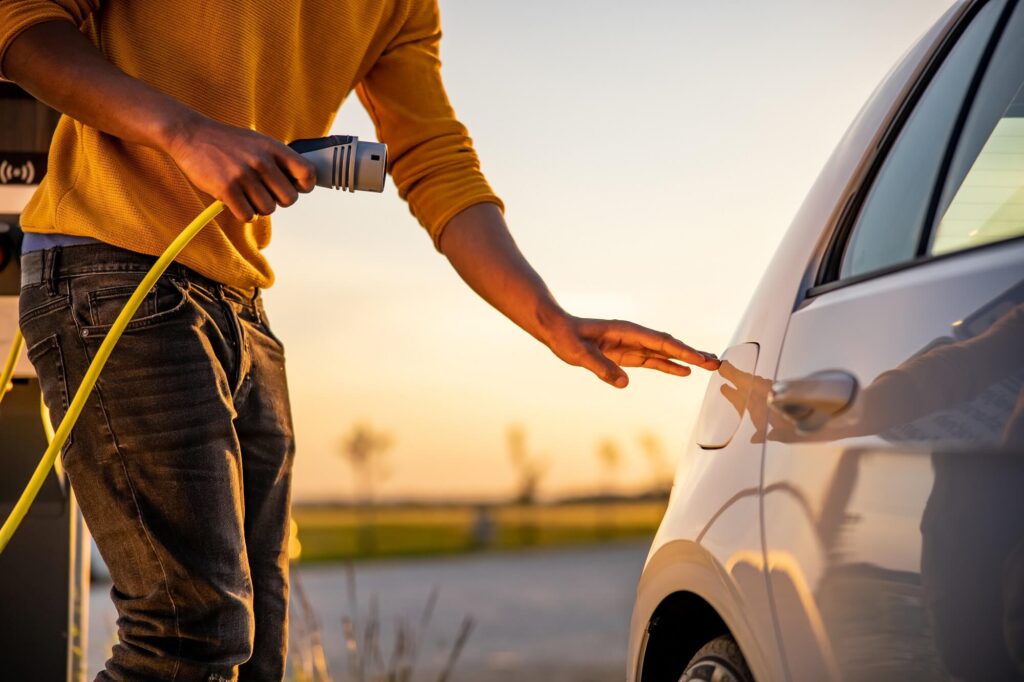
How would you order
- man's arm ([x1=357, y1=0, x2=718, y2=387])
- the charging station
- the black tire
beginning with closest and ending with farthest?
the black tire, man's arm ([x1=357, y1=0, x2=718, y2=387]), the charging station

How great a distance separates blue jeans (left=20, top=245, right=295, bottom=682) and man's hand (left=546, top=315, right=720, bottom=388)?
61cm

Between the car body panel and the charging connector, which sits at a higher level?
the charging connector

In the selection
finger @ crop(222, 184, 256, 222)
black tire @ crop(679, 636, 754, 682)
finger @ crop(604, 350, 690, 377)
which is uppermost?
finger @ crop(222, 184, 256, 222)

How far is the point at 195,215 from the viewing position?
69.6 inches

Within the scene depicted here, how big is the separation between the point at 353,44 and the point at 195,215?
467 millimetres

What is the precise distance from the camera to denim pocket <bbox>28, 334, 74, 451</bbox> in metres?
1.67

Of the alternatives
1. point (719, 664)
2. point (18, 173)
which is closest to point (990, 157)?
point (719, 664)

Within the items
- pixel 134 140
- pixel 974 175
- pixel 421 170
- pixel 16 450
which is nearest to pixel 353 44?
pixel 421 170

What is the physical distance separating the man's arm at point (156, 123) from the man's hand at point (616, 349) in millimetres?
641

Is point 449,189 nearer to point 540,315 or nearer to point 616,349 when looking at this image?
point 540,315

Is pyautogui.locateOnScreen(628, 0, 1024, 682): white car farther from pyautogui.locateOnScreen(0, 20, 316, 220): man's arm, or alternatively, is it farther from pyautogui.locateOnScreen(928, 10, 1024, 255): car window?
pyautogui.locateOnScreen(0, 20, 316, 220): man's arm

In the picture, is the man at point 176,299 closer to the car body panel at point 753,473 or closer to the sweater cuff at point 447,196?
the car body panel at point 753,473

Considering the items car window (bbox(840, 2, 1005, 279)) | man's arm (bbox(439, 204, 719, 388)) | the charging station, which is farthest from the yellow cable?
the charging station

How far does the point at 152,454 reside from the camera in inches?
64.7
